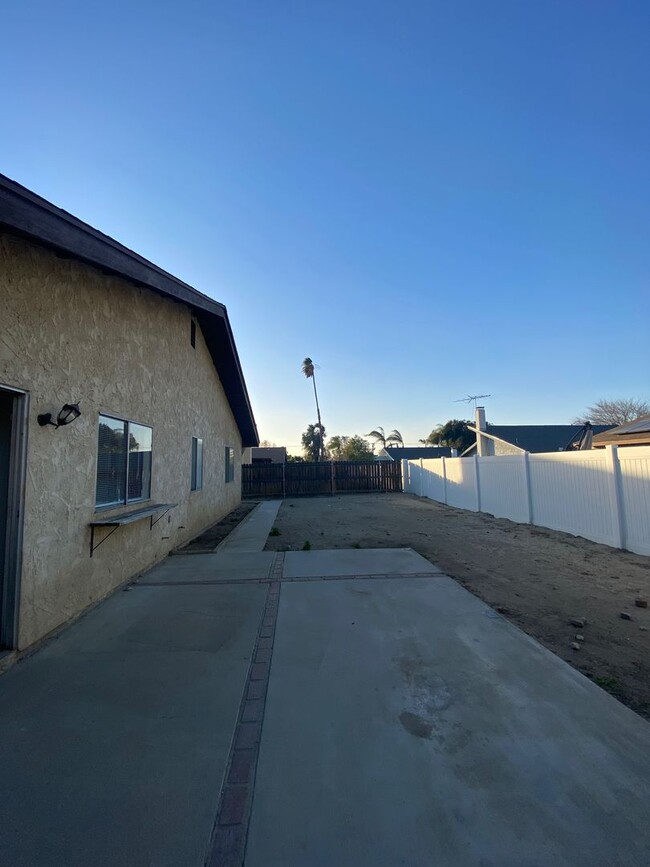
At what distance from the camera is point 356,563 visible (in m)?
6.13

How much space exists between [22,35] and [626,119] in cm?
940

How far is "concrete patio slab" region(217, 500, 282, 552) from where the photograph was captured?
295 inches

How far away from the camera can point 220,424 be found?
37.6 ft

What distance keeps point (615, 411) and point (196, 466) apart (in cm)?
4386

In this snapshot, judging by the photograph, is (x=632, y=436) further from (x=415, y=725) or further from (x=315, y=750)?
(x=315, y=750)

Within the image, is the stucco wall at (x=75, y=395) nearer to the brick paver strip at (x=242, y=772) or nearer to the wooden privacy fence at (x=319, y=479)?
the brick paver strip at (x=242, y=772)

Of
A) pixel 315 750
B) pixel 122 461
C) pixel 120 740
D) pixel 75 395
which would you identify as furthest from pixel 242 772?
pixel 122 461

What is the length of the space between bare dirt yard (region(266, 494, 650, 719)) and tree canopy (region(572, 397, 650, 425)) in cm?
3590

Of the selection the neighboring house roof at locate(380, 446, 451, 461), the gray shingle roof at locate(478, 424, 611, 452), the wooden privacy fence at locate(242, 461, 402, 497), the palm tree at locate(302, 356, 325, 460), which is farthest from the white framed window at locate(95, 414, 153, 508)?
the palm tree at locate(302, 356, 325, 460)

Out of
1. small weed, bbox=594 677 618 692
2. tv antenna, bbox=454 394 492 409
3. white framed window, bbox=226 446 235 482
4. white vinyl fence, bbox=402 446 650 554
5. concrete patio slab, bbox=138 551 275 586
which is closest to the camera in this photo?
small weed, bbox=594 677 618 692

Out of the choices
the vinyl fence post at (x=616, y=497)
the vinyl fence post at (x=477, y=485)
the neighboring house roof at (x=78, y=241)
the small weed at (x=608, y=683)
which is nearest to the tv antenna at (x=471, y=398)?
the vinyl fence post at (x=477, y=485)

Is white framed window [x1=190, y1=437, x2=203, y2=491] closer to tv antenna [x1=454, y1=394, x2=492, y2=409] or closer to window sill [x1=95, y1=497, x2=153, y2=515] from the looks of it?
window sill [x1=95, y1=497, x2=153, y2=515]

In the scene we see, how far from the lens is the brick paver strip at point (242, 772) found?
1604mm

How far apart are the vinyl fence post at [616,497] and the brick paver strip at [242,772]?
6.75 m
